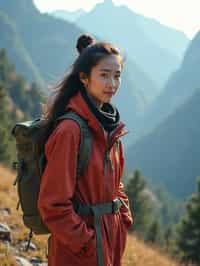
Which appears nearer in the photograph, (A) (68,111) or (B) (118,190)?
(A) (68,111)

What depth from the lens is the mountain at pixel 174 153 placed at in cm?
15909

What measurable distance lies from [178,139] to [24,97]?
117907mm

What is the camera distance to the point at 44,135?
2.45 meters

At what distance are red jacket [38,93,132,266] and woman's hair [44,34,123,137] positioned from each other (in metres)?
0.09

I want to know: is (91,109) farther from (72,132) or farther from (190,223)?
(190,223)

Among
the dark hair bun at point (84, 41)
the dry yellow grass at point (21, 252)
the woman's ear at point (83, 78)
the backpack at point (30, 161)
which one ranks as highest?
the dark hair bun at point (84, 41)

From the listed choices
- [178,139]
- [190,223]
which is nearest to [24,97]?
[190,223]

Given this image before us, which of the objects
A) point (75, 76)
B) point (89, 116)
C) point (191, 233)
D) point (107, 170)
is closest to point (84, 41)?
Result: point (75, 76)

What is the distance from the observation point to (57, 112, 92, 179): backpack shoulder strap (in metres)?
2.29

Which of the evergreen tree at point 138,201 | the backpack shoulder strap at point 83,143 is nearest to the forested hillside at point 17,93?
the evergreen tree at point 138,201

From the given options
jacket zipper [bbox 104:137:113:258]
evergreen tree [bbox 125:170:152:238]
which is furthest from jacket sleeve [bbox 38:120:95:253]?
evergreen tree [bbox 125:170:152:238]

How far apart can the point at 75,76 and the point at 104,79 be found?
0.67 ft

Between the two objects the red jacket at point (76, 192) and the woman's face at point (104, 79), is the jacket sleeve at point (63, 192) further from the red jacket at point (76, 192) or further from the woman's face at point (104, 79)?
the woman's face at point (104, 79)

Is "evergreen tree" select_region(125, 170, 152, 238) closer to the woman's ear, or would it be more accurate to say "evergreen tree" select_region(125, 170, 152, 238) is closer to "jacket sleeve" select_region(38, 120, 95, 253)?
the woman's ear
